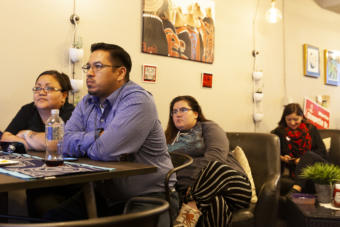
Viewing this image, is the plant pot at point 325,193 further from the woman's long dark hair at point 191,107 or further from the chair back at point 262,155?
the woman's long dark hair at point 191,107

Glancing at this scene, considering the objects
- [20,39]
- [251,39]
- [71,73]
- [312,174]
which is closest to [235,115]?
[251,39]

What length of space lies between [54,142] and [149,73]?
1.70 metres

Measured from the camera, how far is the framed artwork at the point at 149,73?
3.01m

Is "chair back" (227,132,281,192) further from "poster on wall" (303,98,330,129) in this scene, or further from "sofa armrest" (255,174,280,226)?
"poster on wall" (303,98,330,129)

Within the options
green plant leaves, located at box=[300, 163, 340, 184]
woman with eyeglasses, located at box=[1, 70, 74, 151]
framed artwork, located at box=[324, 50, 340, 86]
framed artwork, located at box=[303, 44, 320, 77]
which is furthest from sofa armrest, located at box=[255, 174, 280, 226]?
framed artwork, located at box=[324, 50, 340, 86]

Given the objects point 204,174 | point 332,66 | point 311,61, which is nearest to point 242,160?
point 204,174

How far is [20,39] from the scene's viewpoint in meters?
A: 2.39

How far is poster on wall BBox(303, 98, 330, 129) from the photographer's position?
466 cm

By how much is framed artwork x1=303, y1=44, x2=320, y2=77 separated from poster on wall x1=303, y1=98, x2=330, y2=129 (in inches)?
15.7

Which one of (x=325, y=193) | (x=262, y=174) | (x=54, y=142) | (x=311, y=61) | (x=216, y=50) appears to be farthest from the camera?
(x=311, y=61)

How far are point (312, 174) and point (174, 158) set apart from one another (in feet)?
3.91

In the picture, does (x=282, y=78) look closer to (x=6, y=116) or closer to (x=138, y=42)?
(x=138, y=42)

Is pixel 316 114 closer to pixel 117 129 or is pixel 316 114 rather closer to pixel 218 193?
pixel 218 193

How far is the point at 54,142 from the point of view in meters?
1.44
